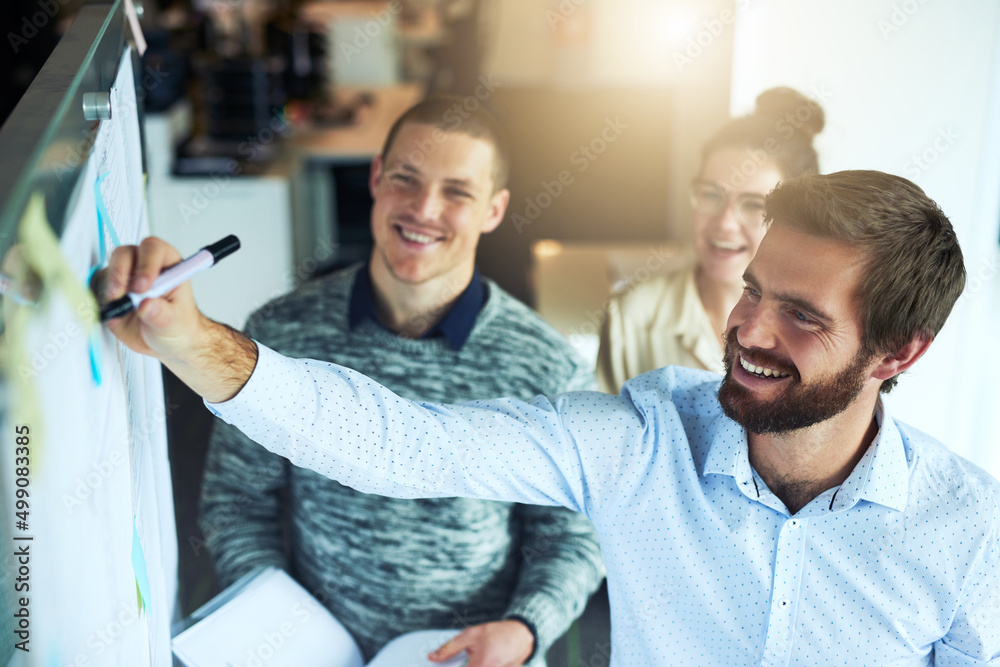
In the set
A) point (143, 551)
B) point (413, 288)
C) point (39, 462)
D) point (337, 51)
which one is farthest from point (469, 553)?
point (337, 51)

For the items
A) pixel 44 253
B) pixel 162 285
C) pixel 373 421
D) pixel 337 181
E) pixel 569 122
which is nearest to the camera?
pixel 44 253

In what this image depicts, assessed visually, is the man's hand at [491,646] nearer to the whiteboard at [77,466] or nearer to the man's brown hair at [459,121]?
the whiteboard at [77,466]

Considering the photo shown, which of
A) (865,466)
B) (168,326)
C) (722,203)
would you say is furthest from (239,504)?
(722,203)

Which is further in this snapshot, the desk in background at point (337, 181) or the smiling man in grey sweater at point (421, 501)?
the desk in background at point (337, 181)

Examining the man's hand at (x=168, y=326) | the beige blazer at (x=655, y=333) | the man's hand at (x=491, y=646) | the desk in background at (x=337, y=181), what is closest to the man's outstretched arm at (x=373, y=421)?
the man's hand at (x=168, y=326)

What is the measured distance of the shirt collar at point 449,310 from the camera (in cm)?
140

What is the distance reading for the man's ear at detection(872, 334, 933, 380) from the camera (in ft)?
3.51

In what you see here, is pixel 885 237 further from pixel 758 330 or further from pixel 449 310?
pixel 449 310

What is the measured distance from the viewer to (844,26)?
171 cm

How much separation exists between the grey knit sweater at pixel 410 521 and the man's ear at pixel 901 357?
507 mm

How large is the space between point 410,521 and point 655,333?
0.78 meters

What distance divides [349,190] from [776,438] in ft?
12.1

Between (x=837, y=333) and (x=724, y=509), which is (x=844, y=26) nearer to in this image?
(x=837, y=333)

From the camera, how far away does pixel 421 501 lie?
→ 1358 millimetres
